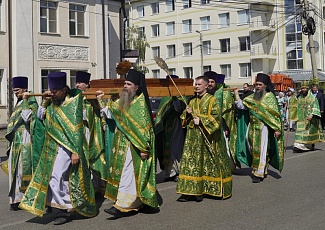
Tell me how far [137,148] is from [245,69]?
4129 cm

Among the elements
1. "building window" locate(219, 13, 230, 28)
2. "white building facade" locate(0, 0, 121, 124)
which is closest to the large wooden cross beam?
"white building facade" locate(0, 0, 121, 124)

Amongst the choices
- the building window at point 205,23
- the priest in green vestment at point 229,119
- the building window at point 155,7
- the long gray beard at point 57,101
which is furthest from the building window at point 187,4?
the long gray beard at point 57,101

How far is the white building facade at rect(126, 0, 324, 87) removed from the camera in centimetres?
4656

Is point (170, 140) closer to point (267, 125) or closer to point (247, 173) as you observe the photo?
point (267, 125)

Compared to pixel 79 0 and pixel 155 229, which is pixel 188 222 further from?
pixel 79 0

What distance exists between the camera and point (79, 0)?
84.5 feet

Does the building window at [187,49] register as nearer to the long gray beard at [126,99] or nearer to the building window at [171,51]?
the building window at [171,51]

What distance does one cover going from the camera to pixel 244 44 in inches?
1859

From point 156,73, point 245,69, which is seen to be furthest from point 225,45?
point 156,73

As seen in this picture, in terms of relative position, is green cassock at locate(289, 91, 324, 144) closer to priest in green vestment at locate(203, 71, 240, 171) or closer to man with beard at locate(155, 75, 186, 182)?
priest in green vestment at locate(203, 71, 240, 171)

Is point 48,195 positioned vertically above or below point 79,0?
below

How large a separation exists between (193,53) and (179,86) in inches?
1713

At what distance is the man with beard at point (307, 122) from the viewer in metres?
14.0

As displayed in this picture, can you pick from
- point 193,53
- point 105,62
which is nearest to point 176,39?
point 193,53
